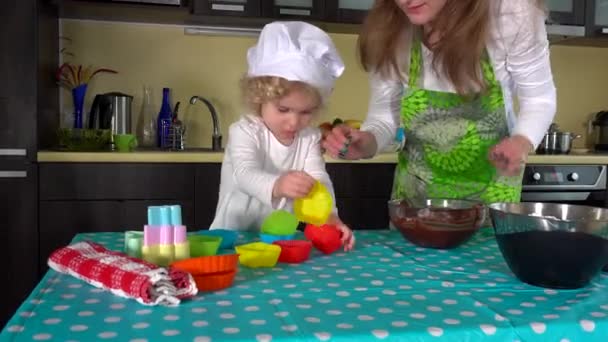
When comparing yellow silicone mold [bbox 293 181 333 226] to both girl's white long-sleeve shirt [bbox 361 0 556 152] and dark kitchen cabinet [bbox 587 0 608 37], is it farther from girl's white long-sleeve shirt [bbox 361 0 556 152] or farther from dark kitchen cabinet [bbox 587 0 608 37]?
dark kitchen cabinet [bbox 587 0 608 37]

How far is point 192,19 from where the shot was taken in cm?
270

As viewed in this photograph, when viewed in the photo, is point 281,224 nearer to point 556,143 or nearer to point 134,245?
point 134,245

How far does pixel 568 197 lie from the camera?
8.71 feet

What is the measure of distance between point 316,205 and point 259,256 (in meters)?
0.23

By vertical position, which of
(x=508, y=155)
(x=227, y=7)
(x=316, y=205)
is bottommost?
(x=316, y=205)

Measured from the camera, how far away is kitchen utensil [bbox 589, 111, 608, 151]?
123 inches

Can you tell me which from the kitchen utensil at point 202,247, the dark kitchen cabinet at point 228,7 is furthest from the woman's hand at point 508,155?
the dark kitchen cabinet at point 228,7

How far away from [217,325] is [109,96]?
212 centimetres

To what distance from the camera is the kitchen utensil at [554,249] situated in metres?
0.83

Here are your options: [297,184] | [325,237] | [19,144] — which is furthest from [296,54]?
[19,144]

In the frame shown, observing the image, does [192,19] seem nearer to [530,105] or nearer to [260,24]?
[260,24]

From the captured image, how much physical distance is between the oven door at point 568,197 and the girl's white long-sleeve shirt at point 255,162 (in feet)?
4.67

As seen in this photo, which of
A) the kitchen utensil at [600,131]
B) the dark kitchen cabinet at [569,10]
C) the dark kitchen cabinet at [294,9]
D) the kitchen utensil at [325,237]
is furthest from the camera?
the kitchen utensil at [600,131]

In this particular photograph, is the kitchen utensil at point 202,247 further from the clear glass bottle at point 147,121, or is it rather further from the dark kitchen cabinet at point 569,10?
the dark kitchen cabinet at point 569,10
